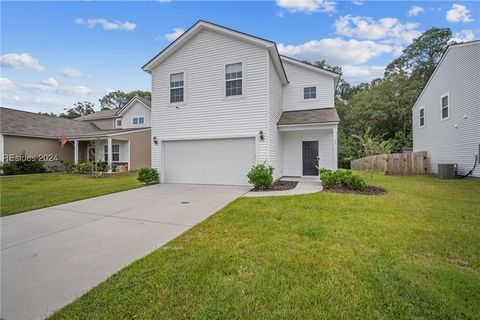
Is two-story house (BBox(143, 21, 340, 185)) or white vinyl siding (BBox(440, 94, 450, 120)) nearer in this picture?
two-story house (BBox(143, 21, 340, 185))

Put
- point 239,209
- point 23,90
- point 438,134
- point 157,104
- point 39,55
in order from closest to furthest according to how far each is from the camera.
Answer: point 239,209 < point 157,104 < point 39,55 < point 438,134 < point 23,90

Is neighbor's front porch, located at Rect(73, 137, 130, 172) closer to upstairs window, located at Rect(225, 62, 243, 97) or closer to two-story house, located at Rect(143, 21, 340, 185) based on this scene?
two-story house, located at Rect(143, 21, 340, 185)

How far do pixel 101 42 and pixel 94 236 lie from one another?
42.2 feet

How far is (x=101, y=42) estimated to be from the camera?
12.6 m

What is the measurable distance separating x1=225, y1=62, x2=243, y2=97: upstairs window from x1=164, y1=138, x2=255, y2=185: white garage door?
2.17 metres

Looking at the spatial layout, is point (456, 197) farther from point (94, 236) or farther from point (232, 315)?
point (94, 236)

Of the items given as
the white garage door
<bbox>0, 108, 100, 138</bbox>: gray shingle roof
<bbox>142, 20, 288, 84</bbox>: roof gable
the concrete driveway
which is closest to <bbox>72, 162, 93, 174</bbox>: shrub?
<bbox>0, 108, 100, 138</bbox>: gray shingle roof

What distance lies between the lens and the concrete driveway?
2447mm

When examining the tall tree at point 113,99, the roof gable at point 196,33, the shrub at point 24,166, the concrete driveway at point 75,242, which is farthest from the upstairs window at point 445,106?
the tall tree at point 113,99

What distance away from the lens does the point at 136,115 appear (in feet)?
73.6

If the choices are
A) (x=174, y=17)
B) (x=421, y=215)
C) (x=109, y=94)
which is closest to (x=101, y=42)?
(x=174, y=17)

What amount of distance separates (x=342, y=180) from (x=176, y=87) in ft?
28.5

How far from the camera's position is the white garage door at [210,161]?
32.6ft

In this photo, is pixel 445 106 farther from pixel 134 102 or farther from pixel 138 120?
pixel 134 102
